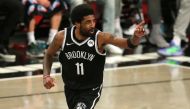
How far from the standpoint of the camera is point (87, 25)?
4.89m

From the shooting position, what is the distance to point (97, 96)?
502 centimetres

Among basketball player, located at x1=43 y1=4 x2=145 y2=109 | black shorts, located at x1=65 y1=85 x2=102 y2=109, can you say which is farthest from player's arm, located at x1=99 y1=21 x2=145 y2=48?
black shorts, located at x1=65 y1=85 x2=102 y2=109

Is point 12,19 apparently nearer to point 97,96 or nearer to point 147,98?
point 147,98

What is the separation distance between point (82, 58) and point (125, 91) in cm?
227

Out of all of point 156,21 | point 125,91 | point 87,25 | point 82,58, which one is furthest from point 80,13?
point 156,21

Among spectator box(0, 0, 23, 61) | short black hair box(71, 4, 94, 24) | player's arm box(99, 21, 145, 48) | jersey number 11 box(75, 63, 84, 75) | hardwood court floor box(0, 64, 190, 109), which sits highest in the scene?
short black hair box(71, 4, 94, 24)

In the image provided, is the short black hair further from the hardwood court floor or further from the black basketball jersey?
the hardwood court floor

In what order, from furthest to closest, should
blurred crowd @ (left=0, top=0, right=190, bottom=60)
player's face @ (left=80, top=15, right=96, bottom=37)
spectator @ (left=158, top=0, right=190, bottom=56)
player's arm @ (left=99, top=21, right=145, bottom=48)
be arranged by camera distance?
spectator @ (left=158, top=0, right=190, bottom=56)
blurred crowd @ (left=0, top=0, right=190, bottom=60)
player's face @ (left=80, top=15, right=96, bottom=37)
player's arm @ (left=99, top=21, right=145, bottom=48)

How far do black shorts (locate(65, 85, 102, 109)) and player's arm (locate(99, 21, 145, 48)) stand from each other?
0.41 meters

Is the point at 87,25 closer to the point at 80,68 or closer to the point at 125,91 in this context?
the point at 80,68

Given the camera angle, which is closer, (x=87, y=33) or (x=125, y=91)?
(x=87, y=33)

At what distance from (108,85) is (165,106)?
3.72 ft

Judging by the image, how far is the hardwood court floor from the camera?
21.5 feet

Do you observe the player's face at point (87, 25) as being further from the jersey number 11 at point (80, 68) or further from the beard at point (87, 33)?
the jersey number 11 at point (80, 68)
